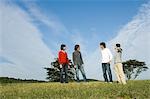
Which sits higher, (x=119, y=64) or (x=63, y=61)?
(x=63, y=61)

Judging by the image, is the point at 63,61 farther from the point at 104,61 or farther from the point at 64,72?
the point at 104,61

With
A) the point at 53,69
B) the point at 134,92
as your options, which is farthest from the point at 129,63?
the point at 134,92

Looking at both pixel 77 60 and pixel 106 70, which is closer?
pixel 106 70

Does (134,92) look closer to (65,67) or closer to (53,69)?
(65,67)

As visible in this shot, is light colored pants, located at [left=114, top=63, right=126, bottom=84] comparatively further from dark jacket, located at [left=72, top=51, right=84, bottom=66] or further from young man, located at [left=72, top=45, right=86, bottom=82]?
dark jacket, located at [left=72, top=51, right=84, bottom=66]

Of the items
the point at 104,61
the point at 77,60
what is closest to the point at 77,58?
the point at 77,60

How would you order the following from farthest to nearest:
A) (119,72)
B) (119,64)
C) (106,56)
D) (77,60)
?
(77,60) → (106,56) → (119,72) → (119,64)

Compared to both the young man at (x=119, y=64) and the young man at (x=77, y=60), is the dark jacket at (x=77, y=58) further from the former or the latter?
the young man at (x=119, y=64)

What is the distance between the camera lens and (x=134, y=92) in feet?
48.8

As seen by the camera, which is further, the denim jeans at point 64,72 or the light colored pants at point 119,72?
the denim jeans at point 64,72

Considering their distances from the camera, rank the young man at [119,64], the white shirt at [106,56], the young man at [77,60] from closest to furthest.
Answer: the young man at [119,64] → the white shirt at [106,56] → the young man at [77,60]

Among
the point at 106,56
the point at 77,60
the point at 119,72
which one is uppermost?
the point at 77,60

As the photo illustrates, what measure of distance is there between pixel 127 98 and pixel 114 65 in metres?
9.36

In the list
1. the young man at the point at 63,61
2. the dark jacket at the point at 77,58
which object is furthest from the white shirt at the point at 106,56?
the young man at the point at 63,61
